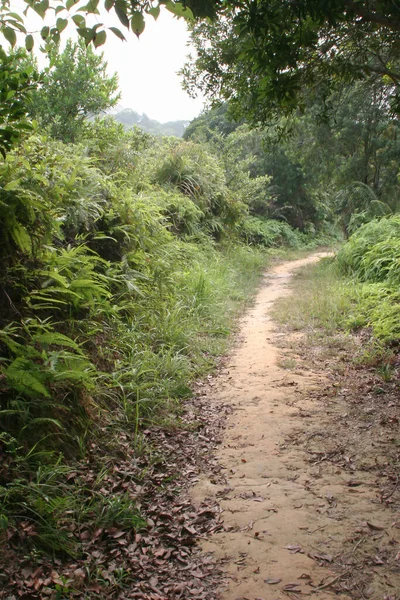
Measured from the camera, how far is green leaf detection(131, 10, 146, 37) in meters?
2.26

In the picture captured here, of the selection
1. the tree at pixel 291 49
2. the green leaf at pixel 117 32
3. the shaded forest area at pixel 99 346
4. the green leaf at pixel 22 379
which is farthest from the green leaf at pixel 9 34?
the green leaf at pixel 22 379

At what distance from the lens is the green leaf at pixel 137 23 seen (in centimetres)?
226

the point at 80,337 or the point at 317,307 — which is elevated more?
the point at 80,337

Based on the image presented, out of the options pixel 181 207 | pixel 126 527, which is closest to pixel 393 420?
pixel 126 527

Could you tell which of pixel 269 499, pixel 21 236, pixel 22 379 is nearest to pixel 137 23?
pixel 21 236

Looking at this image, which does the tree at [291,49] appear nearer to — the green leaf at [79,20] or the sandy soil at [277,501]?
the green leaf at [79,20]

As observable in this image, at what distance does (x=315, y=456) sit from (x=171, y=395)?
166 cm

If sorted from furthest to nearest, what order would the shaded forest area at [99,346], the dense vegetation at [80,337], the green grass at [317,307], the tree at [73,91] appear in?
the tree at [73,91] < the green grass at [317,307] < the dense vegetation at [80,337] < the shaded forest area at [99,346]

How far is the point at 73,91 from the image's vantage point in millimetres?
11406

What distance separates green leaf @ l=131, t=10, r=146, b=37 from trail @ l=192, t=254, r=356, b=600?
291 cm

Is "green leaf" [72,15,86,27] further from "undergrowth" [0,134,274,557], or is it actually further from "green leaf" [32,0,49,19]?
"undergrowth" [0,134,274,557]

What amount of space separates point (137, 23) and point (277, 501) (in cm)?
301

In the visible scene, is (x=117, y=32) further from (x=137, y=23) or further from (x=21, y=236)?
(x=21, y=236)

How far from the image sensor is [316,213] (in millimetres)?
24672
